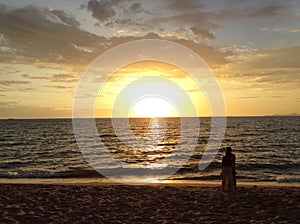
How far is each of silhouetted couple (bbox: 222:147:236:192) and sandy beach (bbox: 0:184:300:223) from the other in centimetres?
42

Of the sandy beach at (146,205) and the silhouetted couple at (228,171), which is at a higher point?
the silhouetted couple at (228,171)

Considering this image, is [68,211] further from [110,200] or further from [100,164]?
[100,164]

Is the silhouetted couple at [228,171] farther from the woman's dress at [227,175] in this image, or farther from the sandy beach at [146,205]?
the sandy beach at [146,205]

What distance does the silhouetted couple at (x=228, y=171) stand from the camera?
14.5 metres

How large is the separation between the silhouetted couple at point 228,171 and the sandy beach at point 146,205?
424 mm

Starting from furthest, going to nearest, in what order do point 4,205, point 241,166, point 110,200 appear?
point 241,166
point 110,200
point 4,205

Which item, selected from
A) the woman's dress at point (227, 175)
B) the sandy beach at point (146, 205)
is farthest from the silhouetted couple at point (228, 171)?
the sandy beach at point (146, 205)

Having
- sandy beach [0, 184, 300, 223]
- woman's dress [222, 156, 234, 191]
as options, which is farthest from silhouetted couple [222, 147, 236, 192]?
sandy beach [0, 184, 300, 223]

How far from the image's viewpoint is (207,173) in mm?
25016

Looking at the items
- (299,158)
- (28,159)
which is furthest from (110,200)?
(299,158)

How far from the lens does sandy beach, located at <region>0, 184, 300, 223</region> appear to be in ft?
34.6

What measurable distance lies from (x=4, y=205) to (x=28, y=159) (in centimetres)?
2439

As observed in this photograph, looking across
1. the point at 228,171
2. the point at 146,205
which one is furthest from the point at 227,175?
the point at 146,205

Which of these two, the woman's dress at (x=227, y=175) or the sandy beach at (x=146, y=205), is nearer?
the sandy beach at (x=146, y=205)
